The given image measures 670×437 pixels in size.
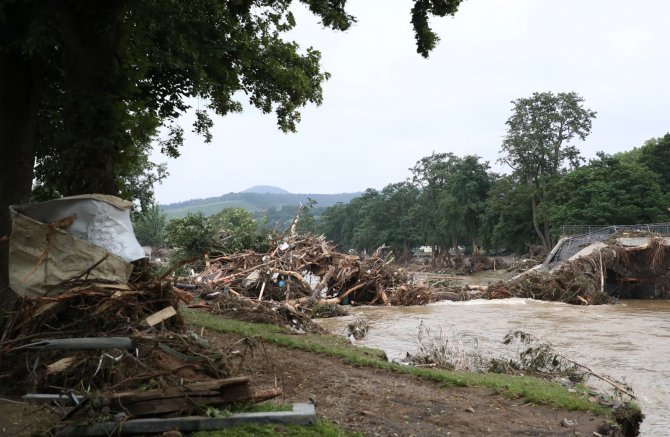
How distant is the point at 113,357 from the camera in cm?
525

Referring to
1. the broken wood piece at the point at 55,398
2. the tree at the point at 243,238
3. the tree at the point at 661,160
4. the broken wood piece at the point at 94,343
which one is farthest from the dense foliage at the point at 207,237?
the tree at the point at 661,160

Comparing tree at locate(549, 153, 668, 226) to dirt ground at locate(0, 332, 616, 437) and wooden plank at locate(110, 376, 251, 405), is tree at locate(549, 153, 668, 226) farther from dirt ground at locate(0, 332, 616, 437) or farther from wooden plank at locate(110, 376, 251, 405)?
wooden plank at locate(110, 376, 251, 405)

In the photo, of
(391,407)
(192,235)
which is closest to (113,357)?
(391,407)

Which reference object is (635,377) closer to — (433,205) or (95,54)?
(95,54)

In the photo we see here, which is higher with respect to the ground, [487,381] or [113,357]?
[113,357]

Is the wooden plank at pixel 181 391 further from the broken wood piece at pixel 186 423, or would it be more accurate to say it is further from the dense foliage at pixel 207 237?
the dense foliage at pixel 207 237

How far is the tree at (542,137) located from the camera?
5450 cm

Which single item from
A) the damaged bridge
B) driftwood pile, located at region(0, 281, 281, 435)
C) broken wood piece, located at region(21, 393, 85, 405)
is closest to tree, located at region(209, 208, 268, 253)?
the damaged bridge

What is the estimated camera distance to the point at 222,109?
48.1 feet

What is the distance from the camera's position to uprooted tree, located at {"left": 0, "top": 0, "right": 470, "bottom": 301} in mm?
7113

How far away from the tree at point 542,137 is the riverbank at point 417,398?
49.0 meters

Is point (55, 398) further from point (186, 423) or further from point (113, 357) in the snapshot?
point (186, 423)

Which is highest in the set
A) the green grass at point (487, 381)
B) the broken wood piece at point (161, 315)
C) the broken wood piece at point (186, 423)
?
the broken wood piece at point (161, 315)

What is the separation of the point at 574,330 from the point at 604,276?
1205cm
